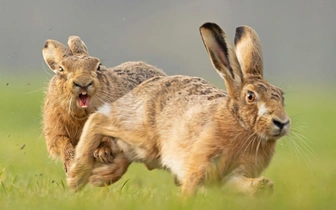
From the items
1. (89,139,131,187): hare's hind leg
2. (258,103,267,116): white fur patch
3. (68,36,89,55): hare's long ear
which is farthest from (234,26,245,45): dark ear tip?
(68,36,89,55): hare's long ear

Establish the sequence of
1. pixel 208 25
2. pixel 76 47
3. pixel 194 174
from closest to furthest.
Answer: pixel 194 174
pixel 208 25
pixel 76 47

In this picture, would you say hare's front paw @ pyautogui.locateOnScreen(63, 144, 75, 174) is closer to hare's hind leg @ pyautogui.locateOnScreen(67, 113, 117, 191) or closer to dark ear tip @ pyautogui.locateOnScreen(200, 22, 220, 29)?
hare's hind leg @ pyautogui.locateOnScreen(67, 113, 117, 191)

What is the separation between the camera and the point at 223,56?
7547mm

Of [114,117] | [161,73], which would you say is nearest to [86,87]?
[114,117]

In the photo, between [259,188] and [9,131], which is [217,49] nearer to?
[259,188]

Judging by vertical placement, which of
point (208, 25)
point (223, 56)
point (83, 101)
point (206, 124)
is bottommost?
point (83, 101)

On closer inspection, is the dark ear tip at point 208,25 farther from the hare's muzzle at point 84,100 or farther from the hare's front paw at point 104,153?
the hare's muzzle at point 84,100

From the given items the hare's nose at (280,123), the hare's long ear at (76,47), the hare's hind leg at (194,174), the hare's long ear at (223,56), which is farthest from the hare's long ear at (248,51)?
the hare's long ear at (76,47)

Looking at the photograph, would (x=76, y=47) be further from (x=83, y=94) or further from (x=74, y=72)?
(x=83, y=94)

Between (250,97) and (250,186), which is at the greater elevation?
(250,97)

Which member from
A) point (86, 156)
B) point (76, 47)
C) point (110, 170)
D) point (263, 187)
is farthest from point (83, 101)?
point (263, 187)

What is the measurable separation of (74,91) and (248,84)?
1818 mm

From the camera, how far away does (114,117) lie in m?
8.19

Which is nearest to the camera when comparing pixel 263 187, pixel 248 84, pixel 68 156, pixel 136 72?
pixel 263 187
